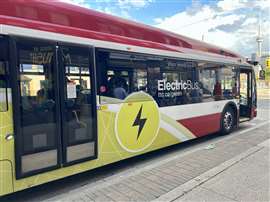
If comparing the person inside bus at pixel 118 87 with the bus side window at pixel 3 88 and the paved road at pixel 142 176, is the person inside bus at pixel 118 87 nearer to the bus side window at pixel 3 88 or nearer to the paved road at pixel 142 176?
the paved road at pixel 142 176

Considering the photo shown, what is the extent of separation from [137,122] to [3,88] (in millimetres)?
2543

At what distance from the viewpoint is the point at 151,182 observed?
13.3ft

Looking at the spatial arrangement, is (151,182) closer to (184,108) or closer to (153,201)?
(153,201)

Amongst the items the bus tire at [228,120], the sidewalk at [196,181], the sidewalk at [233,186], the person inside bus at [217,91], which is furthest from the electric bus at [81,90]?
the bus tire at [228,120]

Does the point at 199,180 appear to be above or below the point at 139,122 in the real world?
below

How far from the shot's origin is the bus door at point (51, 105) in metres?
3.26

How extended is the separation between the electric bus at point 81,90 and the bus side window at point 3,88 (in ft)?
0.04

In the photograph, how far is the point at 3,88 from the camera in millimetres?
3088

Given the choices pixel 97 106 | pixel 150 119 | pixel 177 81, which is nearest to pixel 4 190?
pixel 97 106

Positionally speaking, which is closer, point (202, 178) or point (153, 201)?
point (153, 201)

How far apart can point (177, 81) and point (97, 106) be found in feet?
7.87

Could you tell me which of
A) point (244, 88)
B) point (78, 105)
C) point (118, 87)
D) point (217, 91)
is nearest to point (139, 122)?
point (118, 87)

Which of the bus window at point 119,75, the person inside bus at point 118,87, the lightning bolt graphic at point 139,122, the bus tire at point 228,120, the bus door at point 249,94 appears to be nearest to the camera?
the bus window at point 119,75

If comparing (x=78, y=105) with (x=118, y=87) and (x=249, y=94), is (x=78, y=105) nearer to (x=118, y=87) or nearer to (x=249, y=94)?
(x=118, y=87)
